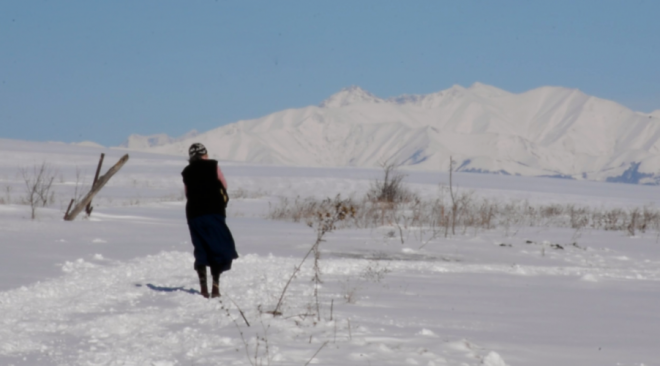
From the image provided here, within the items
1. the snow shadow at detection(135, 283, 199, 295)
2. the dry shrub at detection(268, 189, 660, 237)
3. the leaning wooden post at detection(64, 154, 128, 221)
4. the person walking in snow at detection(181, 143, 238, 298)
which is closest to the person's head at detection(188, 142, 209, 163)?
the person walking in snow at detection(181, 143, 238, 298)

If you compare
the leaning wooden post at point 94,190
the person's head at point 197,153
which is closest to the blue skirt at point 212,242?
the person's head at point 197,153

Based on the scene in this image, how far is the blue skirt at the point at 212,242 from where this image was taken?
8.09m

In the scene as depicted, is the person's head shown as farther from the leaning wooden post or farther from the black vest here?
the leaning wooden post

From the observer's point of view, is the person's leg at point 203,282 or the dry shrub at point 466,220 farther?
the dry shrub at point 466,220

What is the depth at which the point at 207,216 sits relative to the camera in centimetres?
816

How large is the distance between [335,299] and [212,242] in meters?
1.42

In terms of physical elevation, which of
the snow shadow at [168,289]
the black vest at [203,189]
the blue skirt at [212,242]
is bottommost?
the snow shadow at [168,289]

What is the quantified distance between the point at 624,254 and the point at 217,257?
28.9 ft

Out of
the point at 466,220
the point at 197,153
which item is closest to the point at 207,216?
the point at 197,153

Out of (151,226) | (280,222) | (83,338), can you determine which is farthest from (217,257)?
(280,222)

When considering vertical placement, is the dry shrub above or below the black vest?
below

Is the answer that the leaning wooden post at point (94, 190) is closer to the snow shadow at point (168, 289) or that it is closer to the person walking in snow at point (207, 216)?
the snow shadow at point (168, 289)

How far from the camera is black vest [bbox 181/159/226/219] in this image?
26.8ft

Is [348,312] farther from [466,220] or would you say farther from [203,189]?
[466,220]
